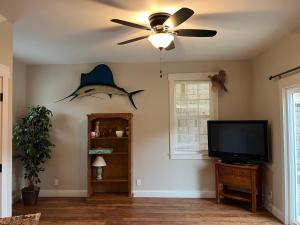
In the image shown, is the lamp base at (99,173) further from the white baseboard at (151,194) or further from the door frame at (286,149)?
the door frame at (286,149)

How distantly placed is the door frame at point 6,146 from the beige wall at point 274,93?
333cm

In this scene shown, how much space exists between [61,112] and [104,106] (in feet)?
2.72

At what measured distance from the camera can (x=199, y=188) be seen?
16.0ft

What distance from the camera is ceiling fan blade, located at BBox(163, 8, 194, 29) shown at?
220 cm

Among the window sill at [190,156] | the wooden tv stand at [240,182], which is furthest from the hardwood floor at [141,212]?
the window sill at [190,156]

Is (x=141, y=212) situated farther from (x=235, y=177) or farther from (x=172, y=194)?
(x=235, y=177)

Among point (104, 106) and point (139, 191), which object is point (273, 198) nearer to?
point (139, 191)

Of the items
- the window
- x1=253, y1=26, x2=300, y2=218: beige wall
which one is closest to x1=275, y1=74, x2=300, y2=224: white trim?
x1=253, y1=26, x2=300, y2=218: beige wall

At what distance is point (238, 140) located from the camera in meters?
4.36

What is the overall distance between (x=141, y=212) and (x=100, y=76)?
8.17 feet

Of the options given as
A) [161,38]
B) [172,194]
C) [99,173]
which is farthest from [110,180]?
[161,38]

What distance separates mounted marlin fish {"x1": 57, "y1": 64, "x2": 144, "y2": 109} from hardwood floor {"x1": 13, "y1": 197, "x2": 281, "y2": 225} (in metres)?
1.77

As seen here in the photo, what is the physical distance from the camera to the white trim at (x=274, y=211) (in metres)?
3.69

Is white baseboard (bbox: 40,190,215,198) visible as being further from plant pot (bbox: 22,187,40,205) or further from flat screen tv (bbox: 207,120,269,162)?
flat screen tv (bbox: 207,120,269,162)
